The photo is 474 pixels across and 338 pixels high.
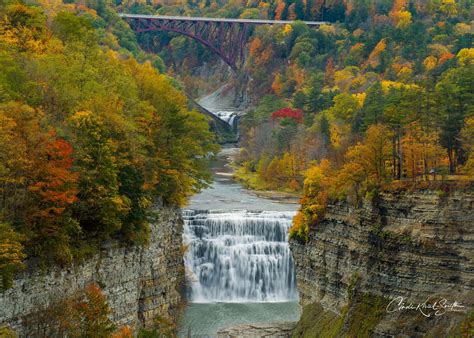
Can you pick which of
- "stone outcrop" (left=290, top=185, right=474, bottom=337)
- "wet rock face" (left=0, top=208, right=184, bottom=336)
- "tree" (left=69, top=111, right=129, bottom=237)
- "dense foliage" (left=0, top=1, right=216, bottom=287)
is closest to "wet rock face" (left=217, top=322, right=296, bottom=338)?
"wet rock face" (left=0, top=208, right=184, bottom=336)

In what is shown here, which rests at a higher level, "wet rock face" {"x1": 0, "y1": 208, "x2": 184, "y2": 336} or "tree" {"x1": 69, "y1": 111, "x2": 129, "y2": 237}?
"tree" {"x1": 69, "y1": 111, "x2": 129, "y2": 237}

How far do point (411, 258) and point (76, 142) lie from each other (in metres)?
15.7

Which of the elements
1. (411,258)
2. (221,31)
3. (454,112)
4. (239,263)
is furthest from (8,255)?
(221,31)

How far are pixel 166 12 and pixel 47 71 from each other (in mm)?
148291

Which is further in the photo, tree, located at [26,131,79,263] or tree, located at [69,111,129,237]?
tree, located at [69,111,129,237]

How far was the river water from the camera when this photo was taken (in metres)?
60.1

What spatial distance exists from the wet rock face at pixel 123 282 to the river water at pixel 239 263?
11.1 feet

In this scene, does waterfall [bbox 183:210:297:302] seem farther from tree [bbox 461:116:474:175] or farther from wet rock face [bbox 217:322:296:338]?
tree [bbox 461:116:474:175]

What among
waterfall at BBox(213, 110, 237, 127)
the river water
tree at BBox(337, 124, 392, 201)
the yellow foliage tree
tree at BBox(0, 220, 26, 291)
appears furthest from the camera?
waterfall at BBox(213, 110, 237, 127)

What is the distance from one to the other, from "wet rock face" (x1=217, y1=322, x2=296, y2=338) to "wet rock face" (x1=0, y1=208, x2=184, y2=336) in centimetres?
375

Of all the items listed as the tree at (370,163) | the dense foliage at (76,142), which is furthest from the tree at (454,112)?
the dense foliage at (76,142)

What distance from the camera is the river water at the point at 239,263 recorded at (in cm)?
6006

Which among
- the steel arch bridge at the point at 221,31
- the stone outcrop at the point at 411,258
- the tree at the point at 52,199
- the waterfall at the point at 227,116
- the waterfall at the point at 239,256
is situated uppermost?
the steel arch bridge at the point at 221,31

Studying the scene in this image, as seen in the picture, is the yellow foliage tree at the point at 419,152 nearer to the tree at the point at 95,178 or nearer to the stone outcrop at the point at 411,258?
the stone outcrop at the point at 411,258
